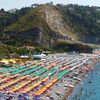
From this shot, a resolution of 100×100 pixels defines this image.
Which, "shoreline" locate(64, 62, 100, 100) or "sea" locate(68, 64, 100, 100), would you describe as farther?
"sea" locate(68, 64, 100, 100)

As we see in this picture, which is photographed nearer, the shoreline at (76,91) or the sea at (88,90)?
the shoreline at (76,91)

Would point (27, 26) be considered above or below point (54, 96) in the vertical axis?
above

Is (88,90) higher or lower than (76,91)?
lower

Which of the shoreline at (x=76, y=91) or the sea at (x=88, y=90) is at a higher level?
the shoreline at (x=76, y=91)

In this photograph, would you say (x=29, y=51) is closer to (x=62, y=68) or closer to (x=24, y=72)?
(x=62, y=68)

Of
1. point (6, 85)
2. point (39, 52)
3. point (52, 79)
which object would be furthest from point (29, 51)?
point (6, 85)

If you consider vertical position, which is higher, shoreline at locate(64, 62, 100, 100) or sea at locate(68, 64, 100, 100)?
shoreline at locate(64, 62, 100, 100)

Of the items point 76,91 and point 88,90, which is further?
point 88,90

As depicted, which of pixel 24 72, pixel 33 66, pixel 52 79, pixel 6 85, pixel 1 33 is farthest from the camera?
pixel 1 33
